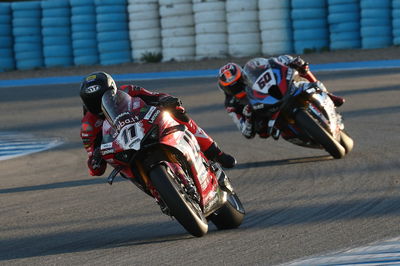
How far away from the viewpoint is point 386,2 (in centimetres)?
1730

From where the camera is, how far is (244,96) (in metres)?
9.46

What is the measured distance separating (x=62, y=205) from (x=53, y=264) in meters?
2.33

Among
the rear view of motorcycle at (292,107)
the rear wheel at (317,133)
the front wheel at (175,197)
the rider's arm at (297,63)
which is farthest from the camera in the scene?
the rider's arm at (297,63)

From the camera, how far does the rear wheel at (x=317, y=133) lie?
28.7ft

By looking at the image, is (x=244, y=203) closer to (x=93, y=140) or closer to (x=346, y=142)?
(x=93, y=140)

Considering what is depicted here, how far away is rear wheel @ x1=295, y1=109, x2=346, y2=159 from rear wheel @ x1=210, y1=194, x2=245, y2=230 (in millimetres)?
2728

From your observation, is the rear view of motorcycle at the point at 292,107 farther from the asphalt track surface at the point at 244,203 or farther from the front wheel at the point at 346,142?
the asphalt track surface at the point at 244,203

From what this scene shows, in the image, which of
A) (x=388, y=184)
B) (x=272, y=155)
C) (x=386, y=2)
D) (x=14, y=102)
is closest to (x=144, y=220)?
(x=388, y=184)

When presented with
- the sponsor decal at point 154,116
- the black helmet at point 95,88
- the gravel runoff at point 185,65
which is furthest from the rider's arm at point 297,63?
the gravel runoff at point 185,65

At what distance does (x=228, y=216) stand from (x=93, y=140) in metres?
1.10

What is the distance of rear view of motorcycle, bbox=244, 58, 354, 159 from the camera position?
8.87 metres

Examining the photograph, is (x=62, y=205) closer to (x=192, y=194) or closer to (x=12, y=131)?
(x=192, y=194)

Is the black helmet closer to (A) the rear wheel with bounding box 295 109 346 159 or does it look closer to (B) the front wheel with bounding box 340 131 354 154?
(A) the rear wheel with bounding box 295 109 346 159

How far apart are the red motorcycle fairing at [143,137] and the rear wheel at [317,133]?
9.65ft
